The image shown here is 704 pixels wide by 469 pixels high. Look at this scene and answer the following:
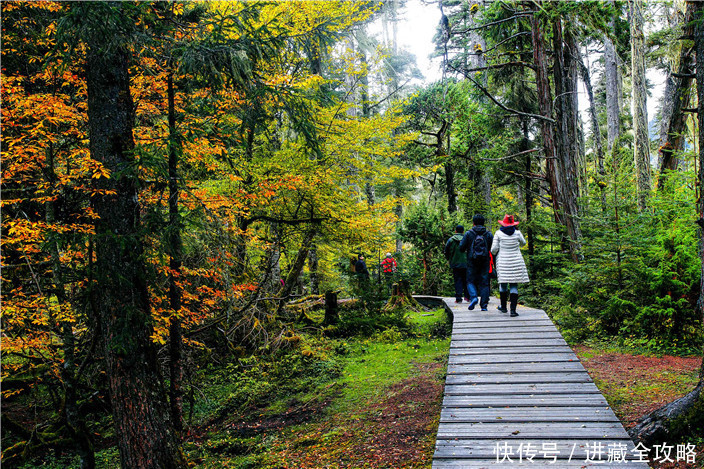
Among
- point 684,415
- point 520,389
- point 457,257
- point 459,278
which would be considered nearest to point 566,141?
point 457,257

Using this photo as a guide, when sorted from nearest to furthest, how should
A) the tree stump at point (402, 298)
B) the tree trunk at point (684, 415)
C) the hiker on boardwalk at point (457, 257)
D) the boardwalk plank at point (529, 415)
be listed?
the tree trunk at point (684, 415)
the boardwalk plank at point (529, 415)
the hiker on boardwalk at point (457, 257)
the tree stump at point (402, 298)

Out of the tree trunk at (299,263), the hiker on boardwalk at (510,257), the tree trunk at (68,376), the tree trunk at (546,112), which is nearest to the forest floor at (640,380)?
the hiker on boardwalk at (510,257)

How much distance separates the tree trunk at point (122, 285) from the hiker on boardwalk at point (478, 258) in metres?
6.27

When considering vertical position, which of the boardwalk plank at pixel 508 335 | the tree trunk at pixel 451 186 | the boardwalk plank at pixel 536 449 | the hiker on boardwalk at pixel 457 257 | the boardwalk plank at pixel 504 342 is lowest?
the boardwalk plank at pixel 536 449

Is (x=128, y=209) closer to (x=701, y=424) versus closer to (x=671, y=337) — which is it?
(x=701, y=424)

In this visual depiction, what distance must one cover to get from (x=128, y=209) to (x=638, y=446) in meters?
6.46

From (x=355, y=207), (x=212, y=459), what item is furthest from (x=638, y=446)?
(x=355, y=207)

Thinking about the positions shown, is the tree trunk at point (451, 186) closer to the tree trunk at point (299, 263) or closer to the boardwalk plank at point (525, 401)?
the tree trunk at point (299, 263)

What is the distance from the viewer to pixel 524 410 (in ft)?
14.4

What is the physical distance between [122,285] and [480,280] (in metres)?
6.80

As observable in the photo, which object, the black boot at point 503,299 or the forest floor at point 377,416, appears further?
the black boot at point 503,299

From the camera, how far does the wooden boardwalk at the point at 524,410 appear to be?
3.63m

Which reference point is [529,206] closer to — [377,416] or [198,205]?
[377,416]

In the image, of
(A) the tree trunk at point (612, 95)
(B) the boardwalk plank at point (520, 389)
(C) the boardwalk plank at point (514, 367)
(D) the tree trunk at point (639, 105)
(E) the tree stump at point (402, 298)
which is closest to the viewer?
(B) the boardwalk plank at point (520, 389)
